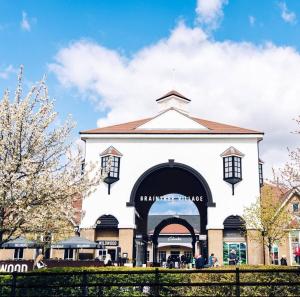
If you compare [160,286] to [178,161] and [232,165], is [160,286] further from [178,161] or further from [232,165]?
[178,161]

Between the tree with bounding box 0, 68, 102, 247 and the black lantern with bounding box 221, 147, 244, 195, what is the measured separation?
20.1 m

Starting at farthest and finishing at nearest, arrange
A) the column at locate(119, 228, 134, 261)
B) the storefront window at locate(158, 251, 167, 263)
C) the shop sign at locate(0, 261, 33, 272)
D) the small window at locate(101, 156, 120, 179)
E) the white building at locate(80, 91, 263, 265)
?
1. the storefront window at locate(158, 251, 167, 263)
2. the small window at locate(101, 156, 120, 179)
3. the white building at locate(80, 91, 263, 265)
4. the column at locate(119, 228, 134, 261)
5. the shop sign at locate(0, 261, 33, 272)

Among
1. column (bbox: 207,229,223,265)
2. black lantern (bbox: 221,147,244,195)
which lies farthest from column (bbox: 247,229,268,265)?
black lantern (bbox: 221,147,244,195)

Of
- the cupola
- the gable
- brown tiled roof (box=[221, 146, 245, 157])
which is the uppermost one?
the cupola

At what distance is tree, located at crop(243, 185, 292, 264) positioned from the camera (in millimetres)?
30091

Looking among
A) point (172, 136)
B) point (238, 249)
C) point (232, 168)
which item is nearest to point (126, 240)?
point (238, 249)

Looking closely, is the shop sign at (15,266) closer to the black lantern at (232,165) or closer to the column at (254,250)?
the column at (254,250)

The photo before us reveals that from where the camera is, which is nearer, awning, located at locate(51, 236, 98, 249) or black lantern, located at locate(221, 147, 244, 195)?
awning, located at locate(51, 236, 98, 249)

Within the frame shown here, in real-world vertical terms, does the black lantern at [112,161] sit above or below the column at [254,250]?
above

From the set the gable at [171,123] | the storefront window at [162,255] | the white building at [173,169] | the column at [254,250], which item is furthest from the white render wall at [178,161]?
the storefront window at [162,255]

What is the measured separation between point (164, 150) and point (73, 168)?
794 inches

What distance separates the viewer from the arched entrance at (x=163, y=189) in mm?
34125

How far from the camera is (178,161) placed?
3459cm

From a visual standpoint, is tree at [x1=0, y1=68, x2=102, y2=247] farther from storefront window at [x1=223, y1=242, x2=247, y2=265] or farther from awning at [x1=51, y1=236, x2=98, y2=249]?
storefront window at [x1=223, y1=242, x2=247, y2=265]
